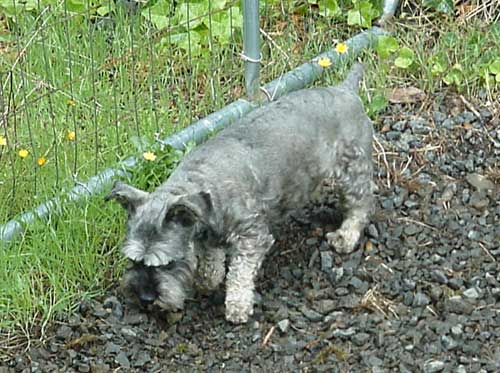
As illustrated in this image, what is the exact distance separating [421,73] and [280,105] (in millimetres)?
1872

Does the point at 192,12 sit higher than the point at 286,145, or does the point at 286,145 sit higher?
the point at 286,145

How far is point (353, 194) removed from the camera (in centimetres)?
577

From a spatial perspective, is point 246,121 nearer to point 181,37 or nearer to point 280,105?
point 280,105

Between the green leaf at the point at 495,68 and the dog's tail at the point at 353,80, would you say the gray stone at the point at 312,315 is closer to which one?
the dog's tail at the point at 353,80

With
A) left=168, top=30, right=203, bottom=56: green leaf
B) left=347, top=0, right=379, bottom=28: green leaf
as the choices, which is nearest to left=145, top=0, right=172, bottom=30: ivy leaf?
left=168, top=30, right=203, bottom=56: green leaf

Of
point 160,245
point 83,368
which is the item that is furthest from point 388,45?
point 83,368

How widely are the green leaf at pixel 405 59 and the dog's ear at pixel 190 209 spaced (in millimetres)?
2708

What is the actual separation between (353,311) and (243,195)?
30.0 inches

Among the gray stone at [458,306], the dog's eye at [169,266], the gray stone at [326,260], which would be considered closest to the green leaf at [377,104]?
the gray stone at [326,260]

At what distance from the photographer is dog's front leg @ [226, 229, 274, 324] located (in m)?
5.20

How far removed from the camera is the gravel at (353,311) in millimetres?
4969

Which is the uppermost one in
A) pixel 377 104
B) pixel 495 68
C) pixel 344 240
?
pixel 495 68

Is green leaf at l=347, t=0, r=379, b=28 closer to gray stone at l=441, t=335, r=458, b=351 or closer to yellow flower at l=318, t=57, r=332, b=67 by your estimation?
yellow flower at l=318, t=57, r=332, b=67

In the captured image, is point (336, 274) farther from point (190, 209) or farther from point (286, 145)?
point (190, 209)
